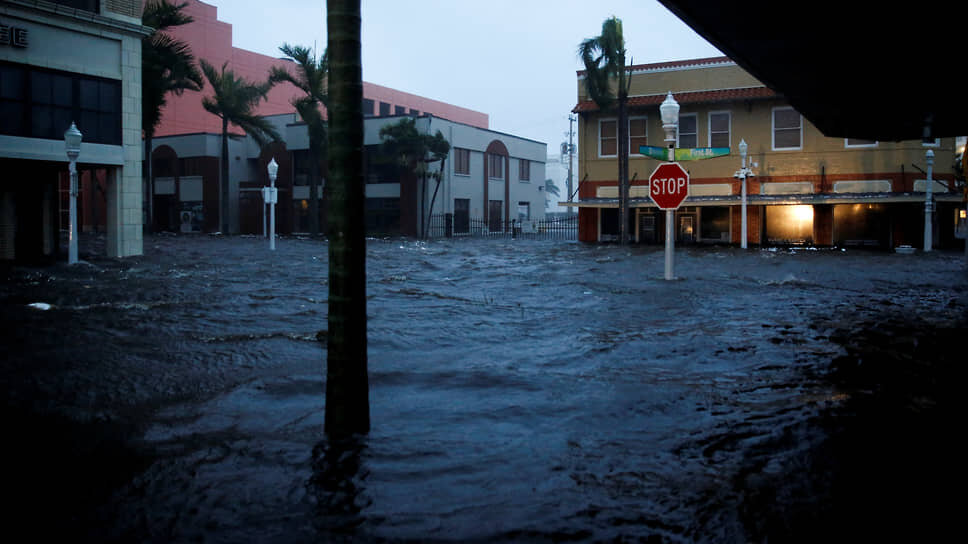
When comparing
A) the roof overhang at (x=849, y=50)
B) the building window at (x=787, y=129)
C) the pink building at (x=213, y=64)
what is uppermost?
the pink building at (x=213, y=64)

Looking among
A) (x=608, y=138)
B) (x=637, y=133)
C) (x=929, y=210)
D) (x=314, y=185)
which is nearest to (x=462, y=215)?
(x=314, y=185)

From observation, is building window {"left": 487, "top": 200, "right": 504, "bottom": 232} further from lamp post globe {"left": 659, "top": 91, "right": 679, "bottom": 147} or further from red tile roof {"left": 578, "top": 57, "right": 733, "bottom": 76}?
lamp post globe {"left": 659, "top": 91, "right": 679, "bottom": 147}

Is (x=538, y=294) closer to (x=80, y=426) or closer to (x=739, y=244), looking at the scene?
(x=80, y=426)

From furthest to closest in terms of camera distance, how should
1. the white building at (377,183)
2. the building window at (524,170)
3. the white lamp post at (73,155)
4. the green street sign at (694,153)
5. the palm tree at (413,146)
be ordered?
the building window at (524,170) → the white building at (377,183) → the palm tree at (413,146) → the white lamp post at (73,155) → the green street sign at (694,153)

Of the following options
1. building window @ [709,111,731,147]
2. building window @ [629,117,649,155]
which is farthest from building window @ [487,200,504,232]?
building window @ [709,111,731,147]

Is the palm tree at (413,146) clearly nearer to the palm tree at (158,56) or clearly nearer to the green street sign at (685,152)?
the palm tree at (158,56)

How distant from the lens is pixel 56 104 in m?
19.9

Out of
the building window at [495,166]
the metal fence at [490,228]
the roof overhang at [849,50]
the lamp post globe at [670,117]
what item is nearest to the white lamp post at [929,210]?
the roof overhang at [849,50]

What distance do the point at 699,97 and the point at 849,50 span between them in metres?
25.1

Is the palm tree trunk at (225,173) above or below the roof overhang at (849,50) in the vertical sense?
above

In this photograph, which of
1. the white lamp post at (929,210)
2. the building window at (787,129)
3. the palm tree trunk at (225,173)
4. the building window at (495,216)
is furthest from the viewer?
the building window at (495,216)

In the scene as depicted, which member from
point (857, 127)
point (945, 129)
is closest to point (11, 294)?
point (857, 127)

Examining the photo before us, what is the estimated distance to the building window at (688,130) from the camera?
113 ft

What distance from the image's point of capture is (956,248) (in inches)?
1209
